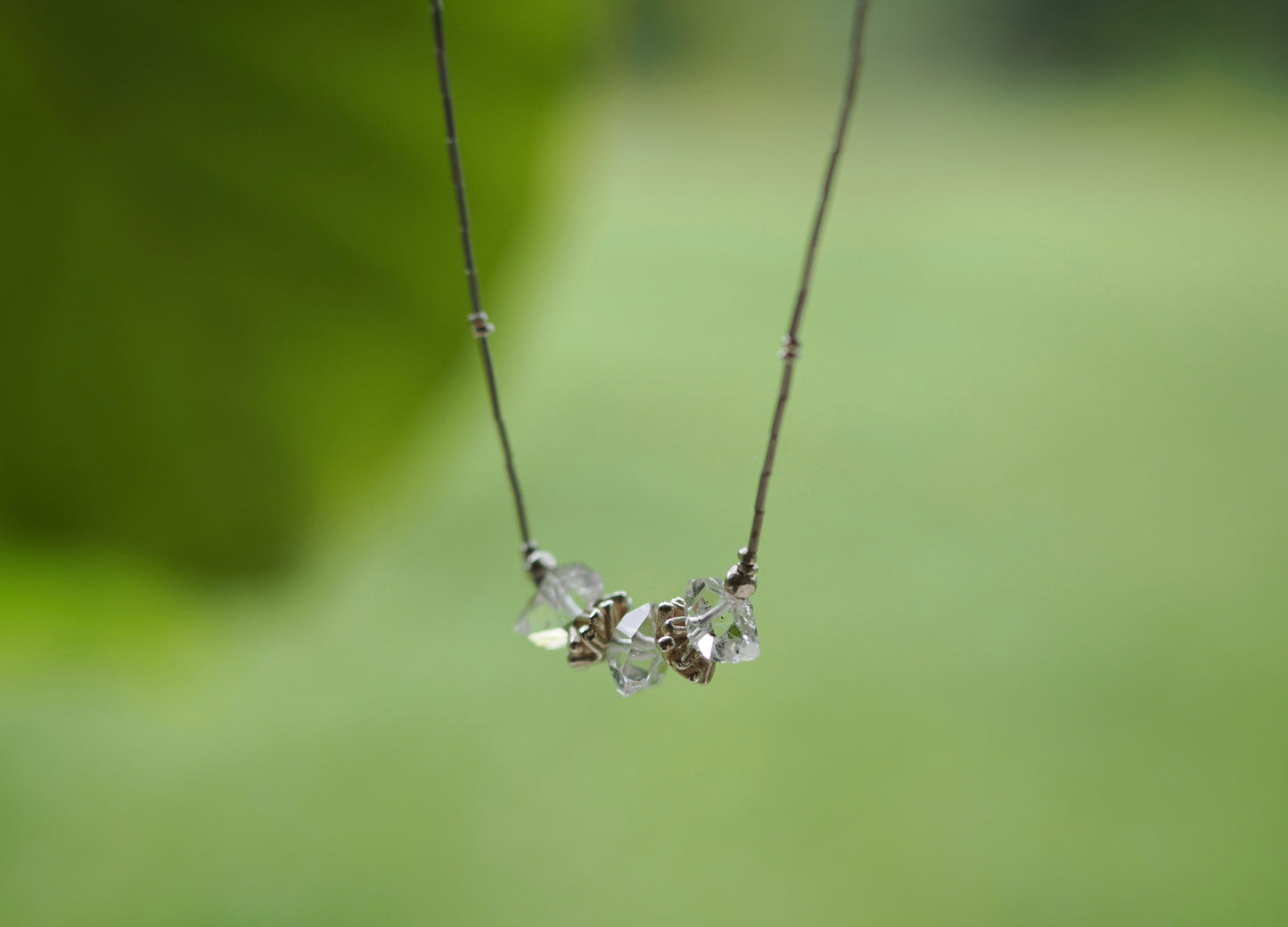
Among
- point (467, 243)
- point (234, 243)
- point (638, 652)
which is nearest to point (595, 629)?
point (638, 652)

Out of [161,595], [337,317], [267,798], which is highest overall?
[337,317]

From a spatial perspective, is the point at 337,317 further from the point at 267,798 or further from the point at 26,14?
the point at 267,798

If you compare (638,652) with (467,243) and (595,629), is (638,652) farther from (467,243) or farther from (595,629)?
(467,243)

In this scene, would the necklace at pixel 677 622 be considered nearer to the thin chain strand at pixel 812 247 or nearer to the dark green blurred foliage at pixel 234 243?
the thin chain strand at pixel 812 247

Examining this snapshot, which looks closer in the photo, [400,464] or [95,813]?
[400,464]

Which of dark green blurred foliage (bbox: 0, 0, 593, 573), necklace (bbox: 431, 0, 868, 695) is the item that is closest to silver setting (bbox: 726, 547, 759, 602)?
necklace (bbox: 431, 0, 868, 695)

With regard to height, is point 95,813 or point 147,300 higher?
point 147,300

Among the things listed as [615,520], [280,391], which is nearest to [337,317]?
[280,391]
